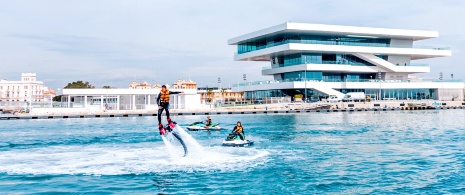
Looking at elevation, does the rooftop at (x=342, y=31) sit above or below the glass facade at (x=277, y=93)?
above

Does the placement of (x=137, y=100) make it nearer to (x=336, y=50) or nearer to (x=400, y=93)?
(x=336, y=50)

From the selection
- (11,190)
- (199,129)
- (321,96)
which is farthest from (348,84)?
(11,190)

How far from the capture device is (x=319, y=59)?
365 feet

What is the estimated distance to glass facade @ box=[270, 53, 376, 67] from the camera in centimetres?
11012

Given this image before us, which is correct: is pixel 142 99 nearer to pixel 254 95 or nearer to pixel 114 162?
pixel 254 95

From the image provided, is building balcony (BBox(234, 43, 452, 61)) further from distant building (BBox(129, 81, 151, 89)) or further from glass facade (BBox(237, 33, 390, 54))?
distant building (BBox(129, 81, 151, 89))

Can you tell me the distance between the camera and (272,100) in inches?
4166

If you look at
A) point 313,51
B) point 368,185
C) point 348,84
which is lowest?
point 368,185

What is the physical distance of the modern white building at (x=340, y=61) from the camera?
108250 millimetres

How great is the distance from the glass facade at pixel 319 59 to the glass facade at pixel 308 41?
9.97ft

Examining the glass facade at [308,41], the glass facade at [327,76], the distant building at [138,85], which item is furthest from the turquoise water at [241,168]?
the distant building at [138,85]

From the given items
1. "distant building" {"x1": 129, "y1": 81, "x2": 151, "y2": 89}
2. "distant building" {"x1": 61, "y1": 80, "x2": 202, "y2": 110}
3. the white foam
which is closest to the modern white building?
"distant building" {"x1": 61, "y1": 80, "x2": 202, "y2": 110}

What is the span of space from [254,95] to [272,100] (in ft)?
52.1

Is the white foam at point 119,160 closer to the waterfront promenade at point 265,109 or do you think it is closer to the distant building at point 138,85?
the waterfront promenade at point 265,109
